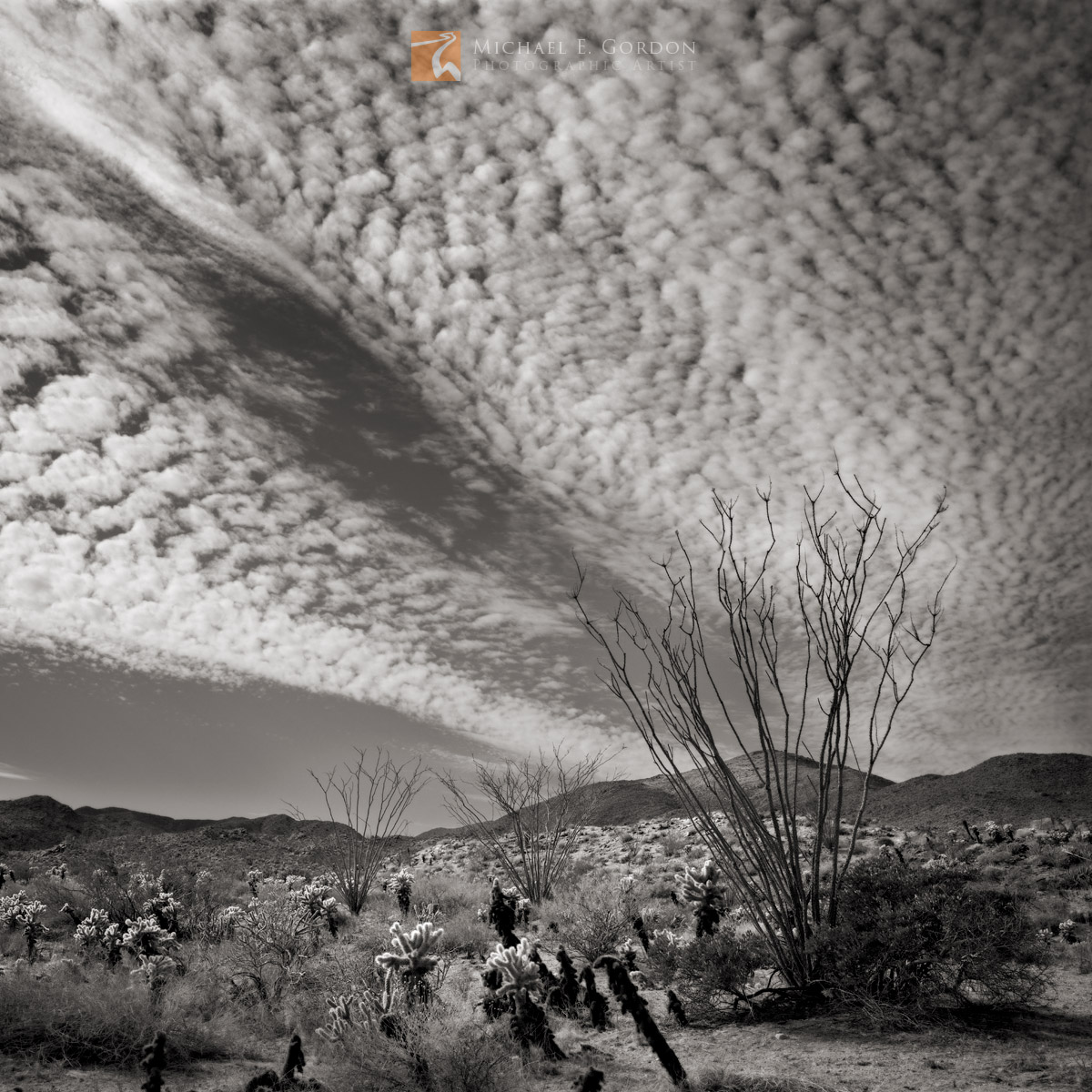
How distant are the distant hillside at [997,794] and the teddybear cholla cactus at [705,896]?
16751mm

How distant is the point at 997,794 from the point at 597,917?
2328cm

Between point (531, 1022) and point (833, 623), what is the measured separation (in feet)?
15.7

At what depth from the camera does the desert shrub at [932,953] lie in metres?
6.12

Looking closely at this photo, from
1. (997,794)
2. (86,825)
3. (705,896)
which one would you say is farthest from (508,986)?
(86,825)

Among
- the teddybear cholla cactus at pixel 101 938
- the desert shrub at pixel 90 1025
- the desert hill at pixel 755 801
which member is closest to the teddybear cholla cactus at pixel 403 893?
the teddybear cholla cactus at pixel 101 938

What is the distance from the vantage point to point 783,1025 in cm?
616

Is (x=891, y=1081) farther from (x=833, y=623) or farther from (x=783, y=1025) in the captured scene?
(x=833, y=623)

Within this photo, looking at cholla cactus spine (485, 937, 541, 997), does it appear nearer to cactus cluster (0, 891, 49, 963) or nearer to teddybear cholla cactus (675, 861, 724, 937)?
teddybear cholla cactus (675, 861, 724, 937)

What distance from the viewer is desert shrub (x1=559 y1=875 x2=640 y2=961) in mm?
9977

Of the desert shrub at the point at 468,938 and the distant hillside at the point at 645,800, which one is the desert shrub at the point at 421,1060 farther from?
the distant hillside at the point at 645,800

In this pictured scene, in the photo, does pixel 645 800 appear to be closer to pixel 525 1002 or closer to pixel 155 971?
pixel 155 971

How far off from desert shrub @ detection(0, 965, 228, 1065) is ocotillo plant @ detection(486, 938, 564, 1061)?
280cm

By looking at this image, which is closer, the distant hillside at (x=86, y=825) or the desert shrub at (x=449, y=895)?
the desert shrub at (x=449, y=895)

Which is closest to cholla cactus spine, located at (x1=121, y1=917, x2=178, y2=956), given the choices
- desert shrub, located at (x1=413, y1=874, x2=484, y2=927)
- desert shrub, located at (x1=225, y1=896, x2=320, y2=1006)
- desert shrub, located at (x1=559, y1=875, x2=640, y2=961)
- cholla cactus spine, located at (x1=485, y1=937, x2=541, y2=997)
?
desert shrub, located at (x1=225, y1=896, x2=320, y2=1006)
